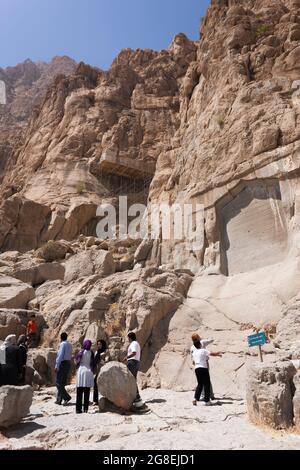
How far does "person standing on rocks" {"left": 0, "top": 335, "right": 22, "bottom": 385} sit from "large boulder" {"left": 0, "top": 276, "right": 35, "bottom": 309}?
236 inches

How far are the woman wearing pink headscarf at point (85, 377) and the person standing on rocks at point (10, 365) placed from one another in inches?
40.7

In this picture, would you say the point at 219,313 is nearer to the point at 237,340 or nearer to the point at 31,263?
the point at 237,340

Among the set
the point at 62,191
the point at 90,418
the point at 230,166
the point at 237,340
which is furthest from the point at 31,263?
the point at 62,191

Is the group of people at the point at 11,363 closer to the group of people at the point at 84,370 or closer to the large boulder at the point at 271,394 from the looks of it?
the group of people at the point at 84,370

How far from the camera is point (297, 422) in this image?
4.92 m

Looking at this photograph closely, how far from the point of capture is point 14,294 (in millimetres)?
12938

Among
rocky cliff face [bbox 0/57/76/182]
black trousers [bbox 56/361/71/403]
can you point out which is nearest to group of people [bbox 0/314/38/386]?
black trousers [bbox 56/361/71/403]

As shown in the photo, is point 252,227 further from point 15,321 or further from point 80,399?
point 80,399

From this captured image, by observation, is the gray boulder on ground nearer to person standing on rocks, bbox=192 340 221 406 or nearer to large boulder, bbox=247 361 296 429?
person standing on rocks, bbox=192 340 221 406

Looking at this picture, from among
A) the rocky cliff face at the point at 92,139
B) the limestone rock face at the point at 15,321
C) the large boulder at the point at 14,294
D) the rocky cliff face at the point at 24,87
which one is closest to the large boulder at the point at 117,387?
the limestone rock face at the point at 15,321

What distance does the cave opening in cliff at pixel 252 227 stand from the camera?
1179 centimetres

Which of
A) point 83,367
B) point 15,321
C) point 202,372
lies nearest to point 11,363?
point 83,367

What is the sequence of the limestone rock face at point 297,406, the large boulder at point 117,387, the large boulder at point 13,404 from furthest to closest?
the large boulder at point 117,387, the large boulder at point 13,404, the limestone rock face at point 297,406

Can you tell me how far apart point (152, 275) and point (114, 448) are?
7.68 meters
